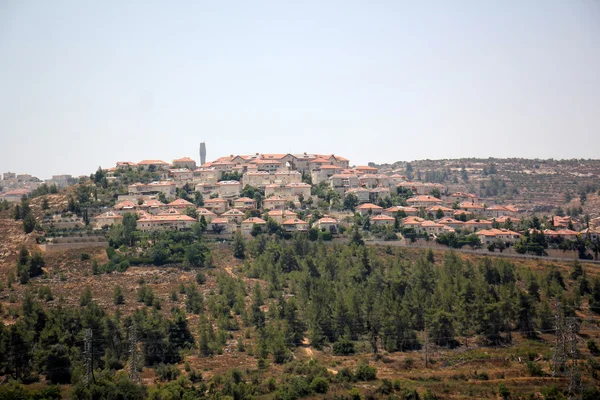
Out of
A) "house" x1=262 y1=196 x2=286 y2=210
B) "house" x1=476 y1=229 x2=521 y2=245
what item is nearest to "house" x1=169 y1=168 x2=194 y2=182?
"house" x1=262 y1=196 x2=286 y2=210

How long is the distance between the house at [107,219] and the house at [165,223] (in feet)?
6.03

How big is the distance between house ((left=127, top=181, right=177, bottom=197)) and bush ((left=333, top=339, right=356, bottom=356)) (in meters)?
38.2

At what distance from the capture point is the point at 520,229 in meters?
77.4

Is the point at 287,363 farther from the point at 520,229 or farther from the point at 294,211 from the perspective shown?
the point at 520,229

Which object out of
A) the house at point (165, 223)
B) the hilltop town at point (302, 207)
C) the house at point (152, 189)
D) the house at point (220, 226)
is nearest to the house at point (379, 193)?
the hilltop town at point (302, 207)

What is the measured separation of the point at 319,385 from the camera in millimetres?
40656

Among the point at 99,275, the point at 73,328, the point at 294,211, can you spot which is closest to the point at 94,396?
the point at 73,328

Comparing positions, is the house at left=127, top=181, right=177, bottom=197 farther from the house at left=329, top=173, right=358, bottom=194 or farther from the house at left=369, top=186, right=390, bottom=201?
Result: the house at left=369, top=186, right=390, bottom=201

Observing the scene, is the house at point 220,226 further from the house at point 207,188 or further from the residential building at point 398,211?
the residential building at point 398,211

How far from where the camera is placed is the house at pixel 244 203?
3085 inches

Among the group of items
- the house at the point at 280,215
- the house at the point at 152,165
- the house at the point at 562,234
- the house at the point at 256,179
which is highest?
the house at the point at 152,165

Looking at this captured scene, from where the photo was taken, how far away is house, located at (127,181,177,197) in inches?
3179

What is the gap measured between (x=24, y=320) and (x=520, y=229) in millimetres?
47879

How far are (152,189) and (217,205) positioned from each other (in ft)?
26.8
